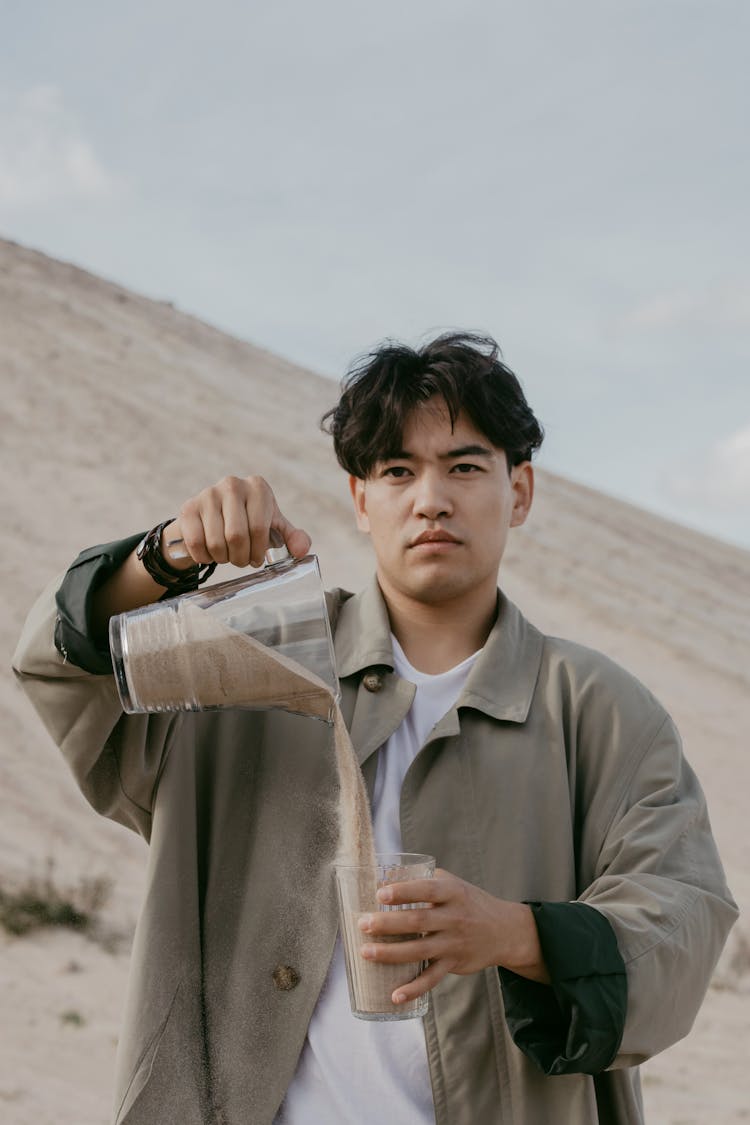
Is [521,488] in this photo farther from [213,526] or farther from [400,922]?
[400,922]

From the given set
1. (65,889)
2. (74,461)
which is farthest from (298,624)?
(74,461)

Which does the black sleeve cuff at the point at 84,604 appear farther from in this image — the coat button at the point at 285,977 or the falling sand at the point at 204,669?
the coat button at the point at 285,977

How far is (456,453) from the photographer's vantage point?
2.04 m

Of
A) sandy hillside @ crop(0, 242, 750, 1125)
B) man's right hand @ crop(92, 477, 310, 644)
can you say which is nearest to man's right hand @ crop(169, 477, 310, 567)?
man's right hand @ crop(92, 477, 310, 644)

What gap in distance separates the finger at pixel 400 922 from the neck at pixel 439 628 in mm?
584

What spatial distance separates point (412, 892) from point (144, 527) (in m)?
13.0

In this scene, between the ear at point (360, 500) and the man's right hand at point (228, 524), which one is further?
the ear at point (360, 500)

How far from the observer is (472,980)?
5.80 ft

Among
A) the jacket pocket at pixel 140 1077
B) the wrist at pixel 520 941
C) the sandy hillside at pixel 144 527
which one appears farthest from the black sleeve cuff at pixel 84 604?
the sandy hillside at pixel 144 527

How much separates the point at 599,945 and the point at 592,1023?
0.09m

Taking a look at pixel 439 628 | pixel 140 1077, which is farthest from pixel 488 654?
pixel 140 1077

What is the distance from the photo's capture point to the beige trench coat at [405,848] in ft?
5.63

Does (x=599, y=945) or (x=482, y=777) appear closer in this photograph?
(x=599, y=945)

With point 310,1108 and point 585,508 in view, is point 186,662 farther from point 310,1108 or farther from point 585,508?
point 585,508
